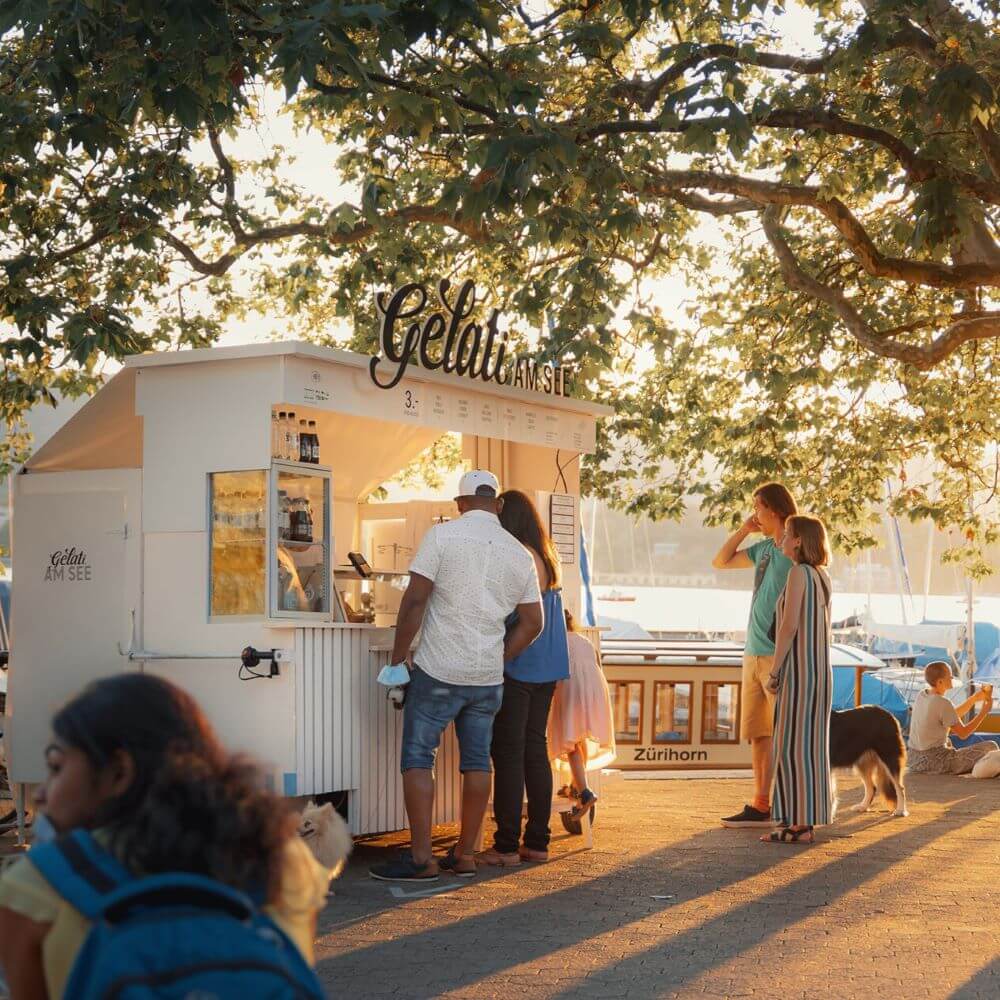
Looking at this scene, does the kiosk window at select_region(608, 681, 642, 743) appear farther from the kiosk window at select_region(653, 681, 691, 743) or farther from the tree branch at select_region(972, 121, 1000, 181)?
the tree branch at select_region(972, 121, 1000, 181)

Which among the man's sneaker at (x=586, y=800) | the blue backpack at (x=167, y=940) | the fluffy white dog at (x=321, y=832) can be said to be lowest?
the man's sneaker at (x=586, y=800)

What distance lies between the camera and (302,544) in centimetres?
906

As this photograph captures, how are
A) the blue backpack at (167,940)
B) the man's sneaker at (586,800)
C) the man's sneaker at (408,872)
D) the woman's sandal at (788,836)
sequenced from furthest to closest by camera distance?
the woman's sandal at (788,836) → the man's sneaker at (586,800) → the man's sneaker at (408,872) → the blue backpack at (167,940)

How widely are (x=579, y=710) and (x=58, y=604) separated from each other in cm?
304

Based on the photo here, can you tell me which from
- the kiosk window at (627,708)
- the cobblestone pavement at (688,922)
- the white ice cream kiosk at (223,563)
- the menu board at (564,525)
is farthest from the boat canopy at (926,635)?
the white ice cream kiosk at (223,563)

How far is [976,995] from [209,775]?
14.7ft

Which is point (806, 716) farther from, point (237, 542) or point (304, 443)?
point (237, 542)

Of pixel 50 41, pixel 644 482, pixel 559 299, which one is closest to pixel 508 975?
pixel 50 41

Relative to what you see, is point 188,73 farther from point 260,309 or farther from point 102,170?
point 260,309

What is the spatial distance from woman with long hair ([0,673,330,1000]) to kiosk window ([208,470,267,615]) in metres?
6.21

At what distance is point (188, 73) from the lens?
861 cm

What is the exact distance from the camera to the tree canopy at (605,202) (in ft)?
27.9

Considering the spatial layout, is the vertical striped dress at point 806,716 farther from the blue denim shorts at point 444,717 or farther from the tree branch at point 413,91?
the tree branch at point 413,91

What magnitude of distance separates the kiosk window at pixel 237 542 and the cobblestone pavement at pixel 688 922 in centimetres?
155
